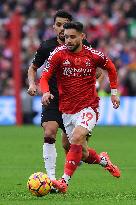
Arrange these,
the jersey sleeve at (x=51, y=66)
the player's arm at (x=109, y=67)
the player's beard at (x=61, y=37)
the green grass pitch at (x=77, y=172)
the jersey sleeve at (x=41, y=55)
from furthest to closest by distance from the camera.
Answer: the jersey sleeve at (x=41, y=55), the player's beard at (x=61, y=37), the player's arm at (x=109, y=67), the jersey sleeve at (x=51, y=66), the green grass pitch at (x=77, y=172)

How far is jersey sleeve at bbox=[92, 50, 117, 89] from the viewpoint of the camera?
966 centimetres

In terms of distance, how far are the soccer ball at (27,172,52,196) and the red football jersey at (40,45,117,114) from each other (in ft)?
3.14

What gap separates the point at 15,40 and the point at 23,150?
8879mm

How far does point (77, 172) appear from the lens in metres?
12.4

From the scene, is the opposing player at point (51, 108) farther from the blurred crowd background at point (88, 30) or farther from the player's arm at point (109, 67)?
the blurred crowd background at point (88, 30)

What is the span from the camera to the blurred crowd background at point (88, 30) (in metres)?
25.3

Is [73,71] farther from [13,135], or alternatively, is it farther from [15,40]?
[15,40]

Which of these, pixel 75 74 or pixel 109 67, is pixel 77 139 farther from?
pixel 109 67

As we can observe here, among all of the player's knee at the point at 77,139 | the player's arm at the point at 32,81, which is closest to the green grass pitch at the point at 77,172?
the player's knee at the point at 77,139

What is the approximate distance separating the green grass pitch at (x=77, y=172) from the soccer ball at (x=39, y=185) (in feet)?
0.29

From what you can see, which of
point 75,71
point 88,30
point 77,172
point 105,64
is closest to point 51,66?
point 75,71

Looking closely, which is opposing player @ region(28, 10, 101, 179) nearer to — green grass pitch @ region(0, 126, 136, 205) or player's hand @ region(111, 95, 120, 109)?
green grass pitch @ region(0, 126, 136, 205)

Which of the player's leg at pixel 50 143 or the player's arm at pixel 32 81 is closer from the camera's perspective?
the player's arm at pixel 32 81

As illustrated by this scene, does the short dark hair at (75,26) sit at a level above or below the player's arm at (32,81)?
above
